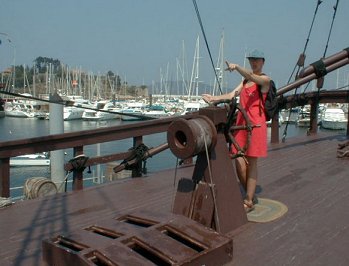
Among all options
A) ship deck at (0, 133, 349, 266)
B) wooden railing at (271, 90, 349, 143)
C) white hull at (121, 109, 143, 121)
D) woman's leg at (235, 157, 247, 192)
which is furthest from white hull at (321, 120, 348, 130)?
woman's leg at (235, 157, 247, 192)

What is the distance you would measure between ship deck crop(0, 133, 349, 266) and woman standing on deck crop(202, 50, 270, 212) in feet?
1.45

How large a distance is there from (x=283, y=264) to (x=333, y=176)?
3027mm

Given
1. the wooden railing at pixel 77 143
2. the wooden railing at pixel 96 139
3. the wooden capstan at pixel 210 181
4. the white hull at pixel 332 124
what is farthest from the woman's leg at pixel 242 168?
the white hull at pixel 332 124

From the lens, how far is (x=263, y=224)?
357 cm

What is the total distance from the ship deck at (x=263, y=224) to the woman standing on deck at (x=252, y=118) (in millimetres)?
442

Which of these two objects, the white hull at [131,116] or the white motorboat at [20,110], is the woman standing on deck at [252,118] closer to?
the white hull at [131,116]

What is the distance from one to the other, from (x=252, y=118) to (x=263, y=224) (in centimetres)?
88

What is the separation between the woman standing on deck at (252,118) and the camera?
3.56 meters

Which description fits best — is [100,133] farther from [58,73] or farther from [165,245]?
[58,73]

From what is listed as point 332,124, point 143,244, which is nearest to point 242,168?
point 143,244

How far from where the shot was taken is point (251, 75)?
348 centimetres

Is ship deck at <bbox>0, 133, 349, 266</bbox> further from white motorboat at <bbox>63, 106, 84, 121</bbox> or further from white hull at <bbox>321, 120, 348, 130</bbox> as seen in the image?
white motorboat at <bbox>63, 106, 84, 121</bbox>

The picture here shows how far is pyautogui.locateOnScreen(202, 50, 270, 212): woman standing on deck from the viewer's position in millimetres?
3559

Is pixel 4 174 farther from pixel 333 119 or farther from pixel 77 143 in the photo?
pixel 333 119
